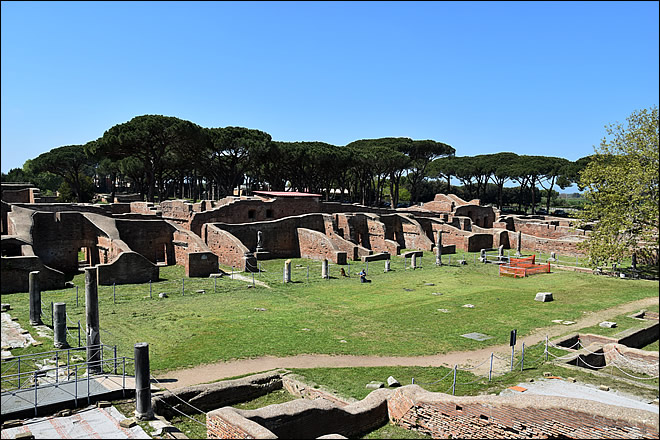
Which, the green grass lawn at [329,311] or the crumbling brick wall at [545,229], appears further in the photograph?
the crumbling brick wall at [545,229]

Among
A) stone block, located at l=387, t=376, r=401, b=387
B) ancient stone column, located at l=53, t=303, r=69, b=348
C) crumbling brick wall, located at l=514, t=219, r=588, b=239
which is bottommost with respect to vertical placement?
stone block, located at l=387, t=376, r=401, b=387

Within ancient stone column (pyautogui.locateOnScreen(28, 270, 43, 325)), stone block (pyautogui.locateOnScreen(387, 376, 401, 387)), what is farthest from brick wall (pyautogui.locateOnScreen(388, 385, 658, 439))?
ancient stone column (pyautogui.locateOnScreen(28, 270, 43, 325))

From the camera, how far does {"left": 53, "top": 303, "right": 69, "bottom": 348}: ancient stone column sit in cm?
1397

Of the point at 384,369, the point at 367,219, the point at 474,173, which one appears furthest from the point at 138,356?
the point at 474,173

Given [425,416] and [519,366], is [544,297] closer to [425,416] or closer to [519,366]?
[519,366]

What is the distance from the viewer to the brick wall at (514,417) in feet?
28.1

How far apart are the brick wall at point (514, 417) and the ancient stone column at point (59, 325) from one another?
927 cm

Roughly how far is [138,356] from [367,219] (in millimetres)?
27789

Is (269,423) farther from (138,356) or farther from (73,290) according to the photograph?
(73,290)

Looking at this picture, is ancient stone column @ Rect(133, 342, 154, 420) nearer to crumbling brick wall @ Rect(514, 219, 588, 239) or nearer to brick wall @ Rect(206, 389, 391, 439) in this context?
brick wall @ Rect(206, 389, 391, 439)

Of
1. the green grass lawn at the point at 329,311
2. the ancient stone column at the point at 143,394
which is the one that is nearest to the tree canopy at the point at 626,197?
the green grass lawn at the point at 329,311

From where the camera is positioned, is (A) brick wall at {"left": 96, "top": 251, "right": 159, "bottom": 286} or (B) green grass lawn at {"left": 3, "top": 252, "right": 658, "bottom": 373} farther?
(A) brick wall at {"left": 96, "top": 251, "right": 159, "bottom": 286}

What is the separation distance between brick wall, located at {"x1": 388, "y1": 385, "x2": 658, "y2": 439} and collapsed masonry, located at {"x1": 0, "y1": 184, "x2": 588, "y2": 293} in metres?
17.1

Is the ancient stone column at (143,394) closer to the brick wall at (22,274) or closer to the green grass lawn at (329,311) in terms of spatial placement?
the green grass lawn at (329,311)
